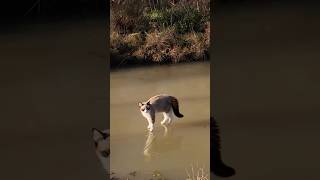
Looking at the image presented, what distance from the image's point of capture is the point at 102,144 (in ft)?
15.5

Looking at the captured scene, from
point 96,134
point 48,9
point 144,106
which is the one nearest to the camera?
point 48,9

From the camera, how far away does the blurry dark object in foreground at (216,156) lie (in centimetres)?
483

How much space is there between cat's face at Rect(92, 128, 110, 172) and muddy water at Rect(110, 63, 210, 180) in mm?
106

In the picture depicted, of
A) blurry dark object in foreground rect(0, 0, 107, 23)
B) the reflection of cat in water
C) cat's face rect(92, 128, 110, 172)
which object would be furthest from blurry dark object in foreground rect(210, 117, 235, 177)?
blurry dark object in foreground rect(0, 0, 107, 23)

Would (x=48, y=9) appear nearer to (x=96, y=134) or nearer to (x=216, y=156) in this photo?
(x=96, y=134)

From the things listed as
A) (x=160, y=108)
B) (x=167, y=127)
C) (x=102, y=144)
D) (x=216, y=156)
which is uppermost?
(x=160, y=108)

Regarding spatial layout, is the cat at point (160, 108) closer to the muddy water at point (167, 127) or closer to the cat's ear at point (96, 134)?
the muddy water at point (167, 127)

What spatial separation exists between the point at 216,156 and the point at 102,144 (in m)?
0.86

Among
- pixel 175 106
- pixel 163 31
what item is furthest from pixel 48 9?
pixel 175 106

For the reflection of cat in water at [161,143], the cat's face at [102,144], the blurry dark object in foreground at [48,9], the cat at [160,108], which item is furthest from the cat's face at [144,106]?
the blurry dark object in foreground at [48,9]

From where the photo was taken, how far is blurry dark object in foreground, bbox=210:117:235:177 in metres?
4.83

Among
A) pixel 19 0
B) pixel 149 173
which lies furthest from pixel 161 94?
pixel 19 0

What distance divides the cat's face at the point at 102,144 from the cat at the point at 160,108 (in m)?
0.32

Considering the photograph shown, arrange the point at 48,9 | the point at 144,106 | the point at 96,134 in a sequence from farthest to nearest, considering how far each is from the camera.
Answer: the point at 144,106
the point at 96,134
the point at 48,9
